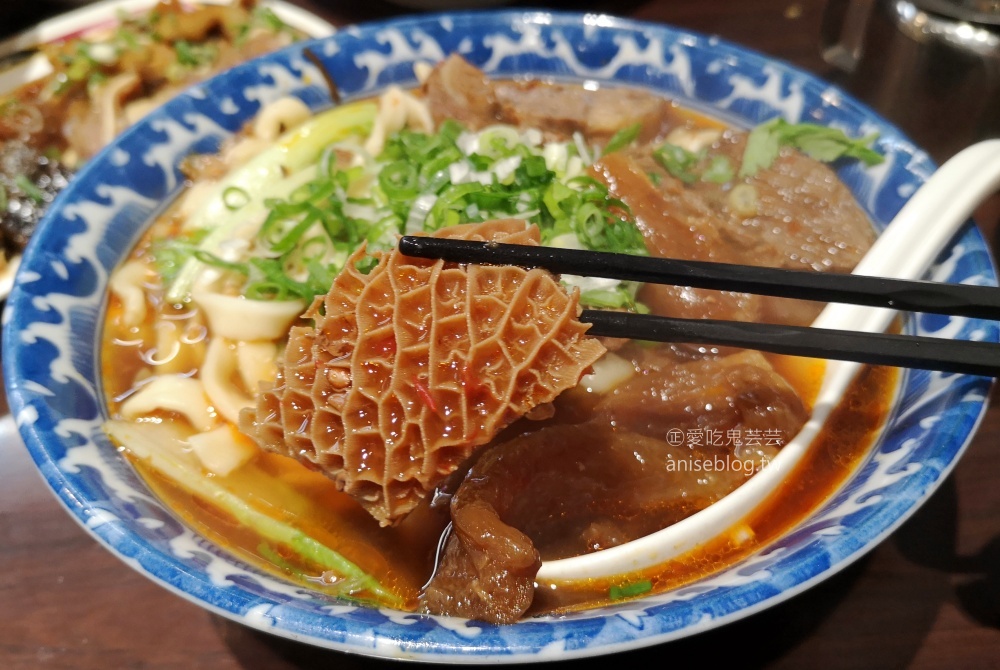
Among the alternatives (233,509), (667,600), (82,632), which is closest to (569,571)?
(667,600)

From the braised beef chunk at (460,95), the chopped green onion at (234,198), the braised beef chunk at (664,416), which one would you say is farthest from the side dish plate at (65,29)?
the braised beef chunk at (664,416)

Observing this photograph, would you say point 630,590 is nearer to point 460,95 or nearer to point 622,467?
point 622,467

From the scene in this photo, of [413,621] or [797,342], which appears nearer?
[413,621]

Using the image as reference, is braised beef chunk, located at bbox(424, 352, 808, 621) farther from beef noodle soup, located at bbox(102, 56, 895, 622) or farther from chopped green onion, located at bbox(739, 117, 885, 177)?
chopped green onion, located at bbox(739, 117, 885, 177)

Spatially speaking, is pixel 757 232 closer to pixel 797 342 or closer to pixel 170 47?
pixel 797 342

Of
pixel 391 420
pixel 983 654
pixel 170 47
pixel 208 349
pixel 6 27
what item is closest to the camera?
pixel 391 420

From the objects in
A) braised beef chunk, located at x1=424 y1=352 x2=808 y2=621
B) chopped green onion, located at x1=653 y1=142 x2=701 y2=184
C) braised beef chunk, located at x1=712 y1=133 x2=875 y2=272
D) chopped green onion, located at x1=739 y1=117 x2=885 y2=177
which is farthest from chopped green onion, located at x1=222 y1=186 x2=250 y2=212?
chopped green onion, located at x1=739 y1=117 x2=885 y2=177

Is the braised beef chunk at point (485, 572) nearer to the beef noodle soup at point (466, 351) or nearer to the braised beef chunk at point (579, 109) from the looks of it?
the beef noodle soup at point (466, 351)
